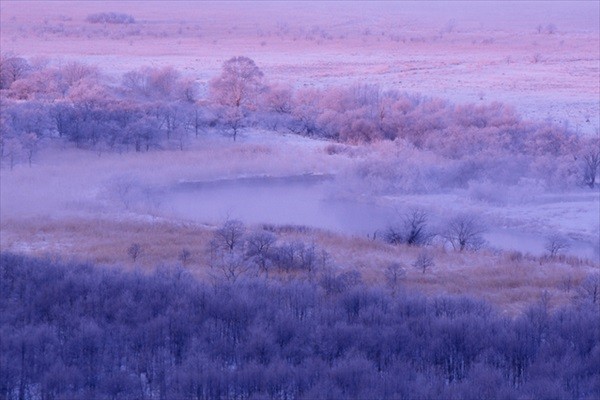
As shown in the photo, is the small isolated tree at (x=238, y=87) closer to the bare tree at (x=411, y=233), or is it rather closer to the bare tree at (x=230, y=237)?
the bare tree at (x=411, y=233)

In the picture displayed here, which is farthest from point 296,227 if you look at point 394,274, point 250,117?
point 250,117

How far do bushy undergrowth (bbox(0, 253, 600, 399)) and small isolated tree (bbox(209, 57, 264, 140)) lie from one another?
2388 centimetres

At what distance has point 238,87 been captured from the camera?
36281 mm

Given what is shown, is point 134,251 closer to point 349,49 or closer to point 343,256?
point 343,256

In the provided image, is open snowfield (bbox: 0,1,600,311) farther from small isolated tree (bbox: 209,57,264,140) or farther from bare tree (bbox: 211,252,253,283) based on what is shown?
small isolated tree (bbox: 209,57,264,140)

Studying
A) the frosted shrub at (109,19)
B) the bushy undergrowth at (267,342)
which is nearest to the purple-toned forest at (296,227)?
the bushy undergrowth at (267,342)

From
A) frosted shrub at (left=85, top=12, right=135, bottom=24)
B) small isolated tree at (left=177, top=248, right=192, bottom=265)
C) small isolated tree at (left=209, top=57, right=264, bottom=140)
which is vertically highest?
frosted shrub at (left=85, top=12, right=135, bottom=24)

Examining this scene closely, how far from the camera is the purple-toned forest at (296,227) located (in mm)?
7461

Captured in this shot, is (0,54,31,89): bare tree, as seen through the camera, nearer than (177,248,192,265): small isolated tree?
No

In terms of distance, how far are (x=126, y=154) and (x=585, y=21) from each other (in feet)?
324

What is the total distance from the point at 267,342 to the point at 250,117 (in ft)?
86.7

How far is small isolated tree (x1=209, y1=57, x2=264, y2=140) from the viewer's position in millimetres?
35406

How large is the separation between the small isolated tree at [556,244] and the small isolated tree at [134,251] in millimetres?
7572

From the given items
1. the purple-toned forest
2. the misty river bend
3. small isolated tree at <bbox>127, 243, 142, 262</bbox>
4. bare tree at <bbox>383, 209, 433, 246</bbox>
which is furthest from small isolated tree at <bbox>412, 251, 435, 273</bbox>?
small isolated tree at <bbox>127, 243, 142, 262</bbox>
